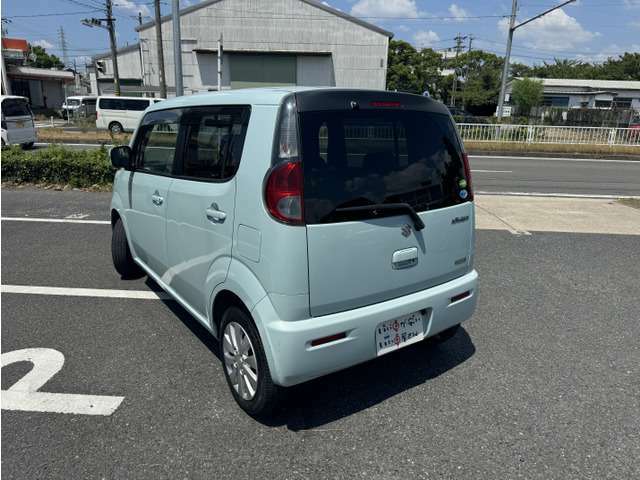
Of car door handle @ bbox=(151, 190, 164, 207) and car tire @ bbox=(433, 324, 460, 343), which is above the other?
car door handle @ bbox=(151, 190, 164, 207)

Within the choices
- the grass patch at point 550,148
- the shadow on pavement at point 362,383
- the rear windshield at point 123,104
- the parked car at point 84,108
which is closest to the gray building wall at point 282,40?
the parked car at point 84,108

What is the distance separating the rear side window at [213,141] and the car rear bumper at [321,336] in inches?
32.4

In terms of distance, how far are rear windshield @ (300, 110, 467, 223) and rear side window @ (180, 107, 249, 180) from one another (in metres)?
0.46

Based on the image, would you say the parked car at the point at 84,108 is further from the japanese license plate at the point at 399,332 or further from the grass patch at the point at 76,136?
the japanese license plate at the point at 399,332

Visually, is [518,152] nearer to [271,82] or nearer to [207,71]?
[271,82]

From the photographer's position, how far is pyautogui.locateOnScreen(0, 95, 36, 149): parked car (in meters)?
14.2

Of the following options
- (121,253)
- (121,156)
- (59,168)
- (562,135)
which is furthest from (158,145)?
(562,135)

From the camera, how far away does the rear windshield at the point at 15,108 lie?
1428 centimetres

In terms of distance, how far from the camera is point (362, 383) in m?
2.81

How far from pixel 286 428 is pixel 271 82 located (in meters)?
35.2

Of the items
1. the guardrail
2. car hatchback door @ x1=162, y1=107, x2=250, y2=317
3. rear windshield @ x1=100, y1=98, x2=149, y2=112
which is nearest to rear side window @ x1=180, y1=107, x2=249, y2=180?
car hatchback door @ x1=162, y1=107, x2=250, y2=317

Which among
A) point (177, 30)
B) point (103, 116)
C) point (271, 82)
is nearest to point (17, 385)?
point (177, 30)

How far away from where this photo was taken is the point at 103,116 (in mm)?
22234

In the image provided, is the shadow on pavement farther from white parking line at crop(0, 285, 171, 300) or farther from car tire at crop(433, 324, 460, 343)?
white parking line at crop(0, 285, 171, 300)
